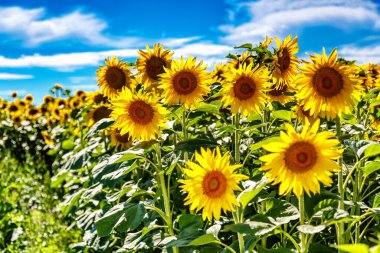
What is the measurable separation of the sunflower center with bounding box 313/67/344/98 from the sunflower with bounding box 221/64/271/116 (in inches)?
14.4

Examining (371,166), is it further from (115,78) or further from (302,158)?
(115,78)

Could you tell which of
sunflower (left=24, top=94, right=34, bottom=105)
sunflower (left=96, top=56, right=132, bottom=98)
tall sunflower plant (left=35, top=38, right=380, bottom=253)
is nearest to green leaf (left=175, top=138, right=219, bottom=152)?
tall sunflower plant (left=35, top=38, right=380, bottom=253)

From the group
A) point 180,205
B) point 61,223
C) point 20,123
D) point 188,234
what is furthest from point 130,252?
point 20,123

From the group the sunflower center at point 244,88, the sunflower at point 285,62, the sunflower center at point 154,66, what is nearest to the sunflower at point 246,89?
the sunflower center at point 244,88

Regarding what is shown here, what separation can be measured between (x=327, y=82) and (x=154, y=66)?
119cm

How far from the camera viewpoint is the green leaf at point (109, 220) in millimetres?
2551

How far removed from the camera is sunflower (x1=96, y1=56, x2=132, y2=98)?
130 inches

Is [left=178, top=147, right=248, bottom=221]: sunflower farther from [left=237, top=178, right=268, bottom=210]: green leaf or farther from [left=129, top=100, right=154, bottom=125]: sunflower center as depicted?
[left=129, top=100, right=154, bottom=125]: sunflower center

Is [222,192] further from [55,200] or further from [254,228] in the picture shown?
[55,200]

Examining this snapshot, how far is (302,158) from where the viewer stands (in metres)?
1.80

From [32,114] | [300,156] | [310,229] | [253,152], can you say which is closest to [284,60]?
[253,152]

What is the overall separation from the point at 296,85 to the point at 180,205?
1.37 metres

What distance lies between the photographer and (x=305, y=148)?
5.86 ft

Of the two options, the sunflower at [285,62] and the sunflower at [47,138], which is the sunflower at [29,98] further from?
the sunflower at [285,62]
